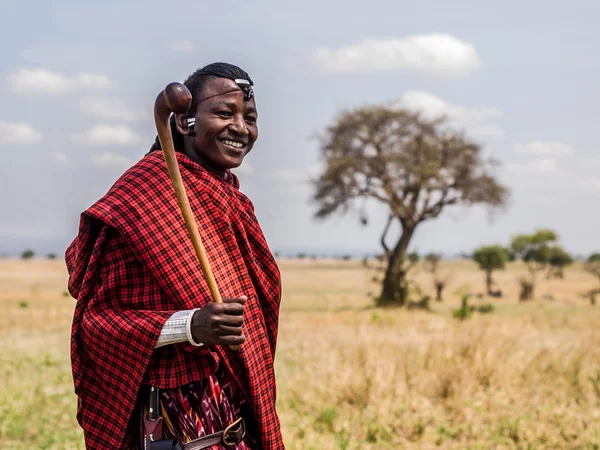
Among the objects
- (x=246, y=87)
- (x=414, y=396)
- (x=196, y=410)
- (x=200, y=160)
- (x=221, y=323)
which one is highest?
(x=246, y=87)

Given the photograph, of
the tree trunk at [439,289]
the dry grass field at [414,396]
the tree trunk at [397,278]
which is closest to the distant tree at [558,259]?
the tree trunk at [439,289]

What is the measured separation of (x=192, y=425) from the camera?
240 centimetres

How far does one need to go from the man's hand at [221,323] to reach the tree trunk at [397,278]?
2069cm

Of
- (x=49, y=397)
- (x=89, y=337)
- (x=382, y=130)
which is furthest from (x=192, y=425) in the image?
(x=382, y=130)

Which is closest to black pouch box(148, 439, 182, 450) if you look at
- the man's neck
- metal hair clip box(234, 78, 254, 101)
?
the man's neck

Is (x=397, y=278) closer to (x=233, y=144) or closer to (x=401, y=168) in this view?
(x=401, y=168)

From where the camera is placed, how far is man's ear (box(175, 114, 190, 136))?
8.45 feet

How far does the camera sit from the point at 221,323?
2.14m

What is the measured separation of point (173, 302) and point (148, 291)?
90mm

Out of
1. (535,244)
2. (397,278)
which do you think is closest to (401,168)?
(397,278)

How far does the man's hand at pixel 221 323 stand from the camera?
2141 mm

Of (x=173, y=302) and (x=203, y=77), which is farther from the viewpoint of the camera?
(x=203, y=77)

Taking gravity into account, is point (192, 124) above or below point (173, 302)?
above

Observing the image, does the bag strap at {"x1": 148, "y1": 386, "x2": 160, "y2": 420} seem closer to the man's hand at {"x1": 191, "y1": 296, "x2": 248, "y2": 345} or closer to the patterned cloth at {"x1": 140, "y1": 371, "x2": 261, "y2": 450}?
the patterned cloth at {"x1": 140, "y1": 371, "x2": 261, "y2": 450}
